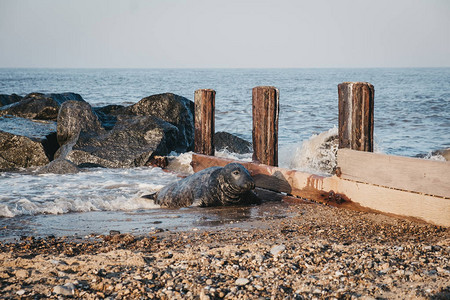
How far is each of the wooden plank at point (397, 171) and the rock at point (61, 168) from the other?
6.31 meters

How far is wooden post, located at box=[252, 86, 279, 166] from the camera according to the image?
8242 mm

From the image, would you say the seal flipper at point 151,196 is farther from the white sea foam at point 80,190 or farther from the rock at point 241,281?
the rock at point 241,281

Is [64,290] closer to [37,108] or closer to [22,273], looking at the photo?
[22,273]

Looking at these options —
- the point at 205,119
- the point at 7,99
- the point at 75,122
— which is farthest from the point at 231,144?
the point at 7,99

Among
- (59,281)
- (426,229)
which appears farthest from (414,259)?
(59,281)

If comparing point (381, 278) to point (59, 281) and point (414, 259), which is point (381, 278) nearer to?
point (414, 259)

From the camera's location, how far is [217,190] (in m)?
7.46

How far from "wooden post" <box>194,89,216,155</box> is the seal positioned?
220cm

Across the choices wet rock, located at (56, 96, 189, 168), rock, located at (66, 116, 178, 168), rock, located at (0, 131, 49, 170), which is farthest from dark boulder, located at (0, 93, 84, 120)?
rock, located at (66, 116, 178, 168)

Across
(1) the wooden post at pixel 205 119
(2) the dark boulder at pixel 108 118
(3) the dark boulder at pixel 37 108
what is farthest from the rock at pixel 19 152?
(1) the wooden post at pixel 205 119

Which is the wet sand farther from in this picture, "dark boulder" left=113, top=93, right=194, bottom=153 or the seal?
"dark boulder" left=113, top=93, right=194, bottom=153

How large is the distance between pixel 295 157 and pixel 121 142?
14.3 ft

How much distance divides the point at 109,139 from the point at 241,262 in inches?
318

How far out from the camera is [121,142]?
11.7 meters
